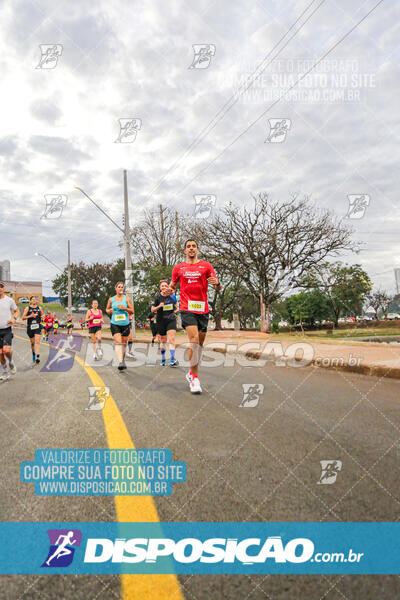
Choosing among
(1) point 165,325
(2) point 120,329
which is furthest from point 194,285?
(1) point 165,325

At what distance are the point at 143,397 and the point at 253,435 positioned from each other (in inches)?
83.4

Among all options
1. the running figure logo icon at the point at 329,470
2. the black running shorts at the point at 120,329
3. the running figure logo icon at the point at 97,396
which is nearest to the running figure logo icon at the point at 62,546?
the running figure logo icon at the point at 329,470

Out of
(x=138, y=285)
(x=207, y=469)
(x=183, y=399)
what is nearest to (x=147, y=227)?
(x=138, y=285)

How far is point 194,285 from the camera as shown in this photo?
19.9ft

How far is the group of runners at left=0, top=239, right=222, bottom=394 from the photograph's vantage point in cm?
602

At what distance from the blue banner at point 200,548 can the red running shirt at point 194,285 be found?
4.31 meters

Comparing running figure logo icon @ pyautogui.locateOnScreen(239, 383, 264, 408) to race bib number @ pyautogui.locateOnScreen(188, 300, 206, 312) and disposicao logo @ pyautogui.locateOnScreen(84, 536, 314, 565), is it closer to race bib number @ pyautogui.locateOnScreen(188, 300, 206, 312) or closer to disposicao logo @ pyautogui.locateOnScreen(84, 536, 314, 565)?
race bib number @ pyautogui.locateOnScreen(188, 300, 206, 312)

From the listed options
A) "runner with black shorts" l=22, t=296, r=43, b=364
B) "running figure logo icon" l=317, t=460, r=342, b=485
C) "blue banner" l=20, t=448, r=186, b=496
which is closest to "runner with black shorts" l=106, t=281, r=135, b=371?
"runner with black shorts" l=22, t=296, r=43, b=364

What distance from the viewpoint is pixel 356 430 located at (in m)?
3.46

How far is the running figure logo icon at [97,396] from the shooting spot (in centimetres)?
457

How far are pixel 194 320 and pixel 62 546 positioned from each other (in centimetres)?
440

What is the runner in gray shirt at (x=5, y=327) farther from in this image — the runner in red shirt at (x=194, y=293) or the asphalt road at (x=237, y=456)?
the runner in red shirt at (x=194, y=293)

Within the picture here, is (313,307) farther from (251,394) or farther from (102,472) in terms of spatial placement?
(102,472)

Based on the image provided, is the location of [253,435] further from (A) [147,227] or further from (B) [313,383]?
(A) [147,227]
